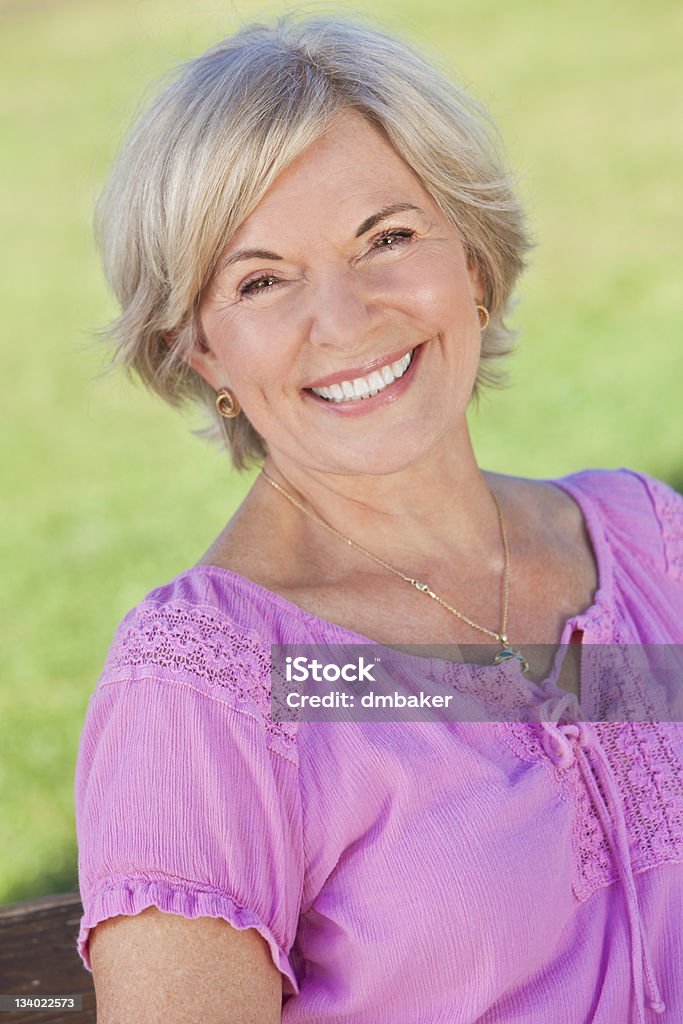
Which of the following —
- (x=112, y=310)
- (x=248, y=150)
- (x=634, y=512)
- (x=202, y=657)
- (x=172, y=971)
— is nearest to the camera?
(x=172, y=971)

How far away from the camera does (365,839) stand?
6.29 ft

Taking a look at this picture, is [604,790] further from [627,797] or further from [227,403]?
[227,403]

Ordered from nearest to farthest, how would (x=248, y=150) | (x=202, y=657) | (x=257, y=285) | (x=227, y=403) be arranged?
(x=202, y=657)
(x=248, y=150)
(x=257, y=285)
(x=227, y=403)

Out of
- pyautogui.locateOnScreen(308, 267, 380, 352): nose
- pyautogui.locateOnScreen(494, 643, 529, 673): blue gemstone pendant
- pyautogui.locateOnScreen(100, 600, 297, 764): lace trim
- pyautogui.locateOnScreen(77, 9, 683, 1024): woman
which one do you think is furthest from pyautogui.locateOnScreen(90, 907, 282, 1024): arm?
pyautogui.locateOnScreen(308, 267, 380, 352): nose

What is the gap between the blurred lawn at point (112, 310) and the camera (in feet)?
13.6

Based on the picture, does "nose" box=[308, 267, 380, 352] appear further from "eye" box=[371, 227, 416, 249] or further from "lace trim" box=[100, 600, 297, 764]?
"lace trim" box=[100, 600, 297, 764]

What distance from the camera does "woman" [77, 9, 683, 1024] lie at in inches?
71.1

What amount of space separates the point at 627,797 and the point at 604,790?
0.04m

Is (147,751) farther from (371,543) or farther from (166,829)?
(371,543)

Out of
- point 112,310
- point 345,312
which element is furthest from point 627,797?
point 112,310

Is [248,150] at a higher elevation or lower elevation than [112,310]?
higher

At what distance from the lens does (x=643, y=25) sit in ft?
37.7

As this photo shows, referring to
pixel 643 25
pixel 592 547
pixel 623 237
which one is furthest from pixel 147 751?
pixel 643 25

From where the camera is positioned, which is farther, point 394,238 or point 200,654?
point 394,238
